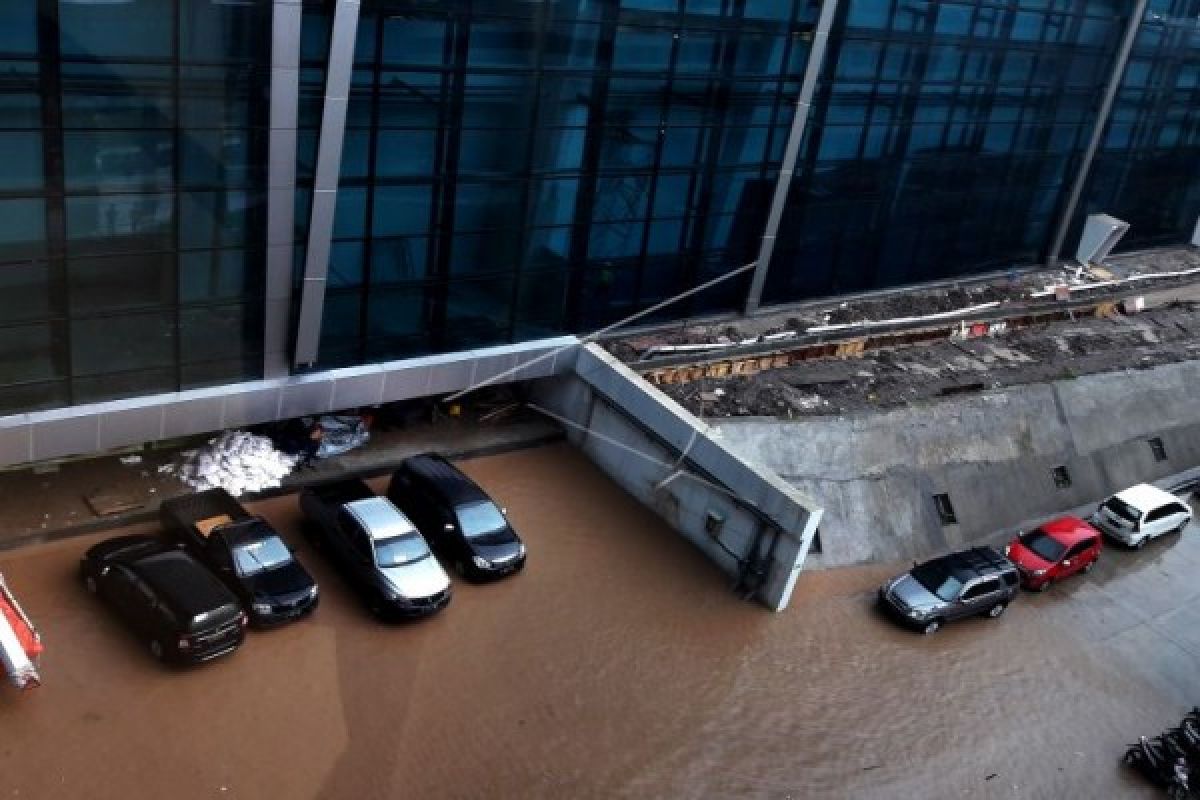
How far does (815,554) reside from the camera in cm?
2283

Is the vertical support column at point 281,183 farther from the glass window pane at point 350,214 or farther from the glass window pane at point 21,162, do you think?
the glass window pane at point 21,162

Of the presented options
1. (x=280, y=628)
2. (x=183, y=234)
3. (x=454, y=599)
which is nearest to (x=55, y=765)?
(x=280, y=628)

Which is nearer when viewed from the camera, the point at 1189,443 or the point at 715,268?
the point at 715,268

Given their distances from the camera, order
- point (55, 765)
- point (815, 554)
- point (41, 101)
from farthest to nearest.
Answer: point (815, 554) → point (41, 101) → point (55, 765)

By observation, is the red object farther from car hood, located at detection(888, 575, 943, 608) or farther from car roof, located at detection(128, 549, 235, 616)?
car hood, located at detection(888, 575, 943, 608)

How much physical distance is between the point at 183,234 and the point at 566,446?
9.56m

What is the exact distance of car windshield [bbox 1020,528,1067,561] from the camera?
76.9 feet

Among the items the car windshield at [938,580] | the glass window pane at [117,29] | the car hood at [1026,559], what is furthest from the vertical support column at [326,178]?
the car hood at [1026,559]

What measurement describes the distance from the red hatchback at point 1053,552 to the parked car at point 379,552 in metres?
12.2

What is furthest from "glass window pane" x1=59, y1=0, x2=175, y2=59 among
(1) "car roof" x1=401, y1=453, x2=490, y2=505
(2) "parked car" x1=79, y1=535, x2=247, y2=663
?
(1) "car roof" x1=401, y1=453, x2=490, y2=505

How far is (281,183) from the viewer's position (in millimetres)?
19000

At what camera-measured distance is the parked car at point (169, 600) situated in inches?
659

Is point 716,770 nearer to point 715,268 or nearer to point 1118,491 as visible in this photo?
point 715,268

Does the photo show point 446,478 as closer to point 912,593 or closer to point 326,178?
point 326,178
